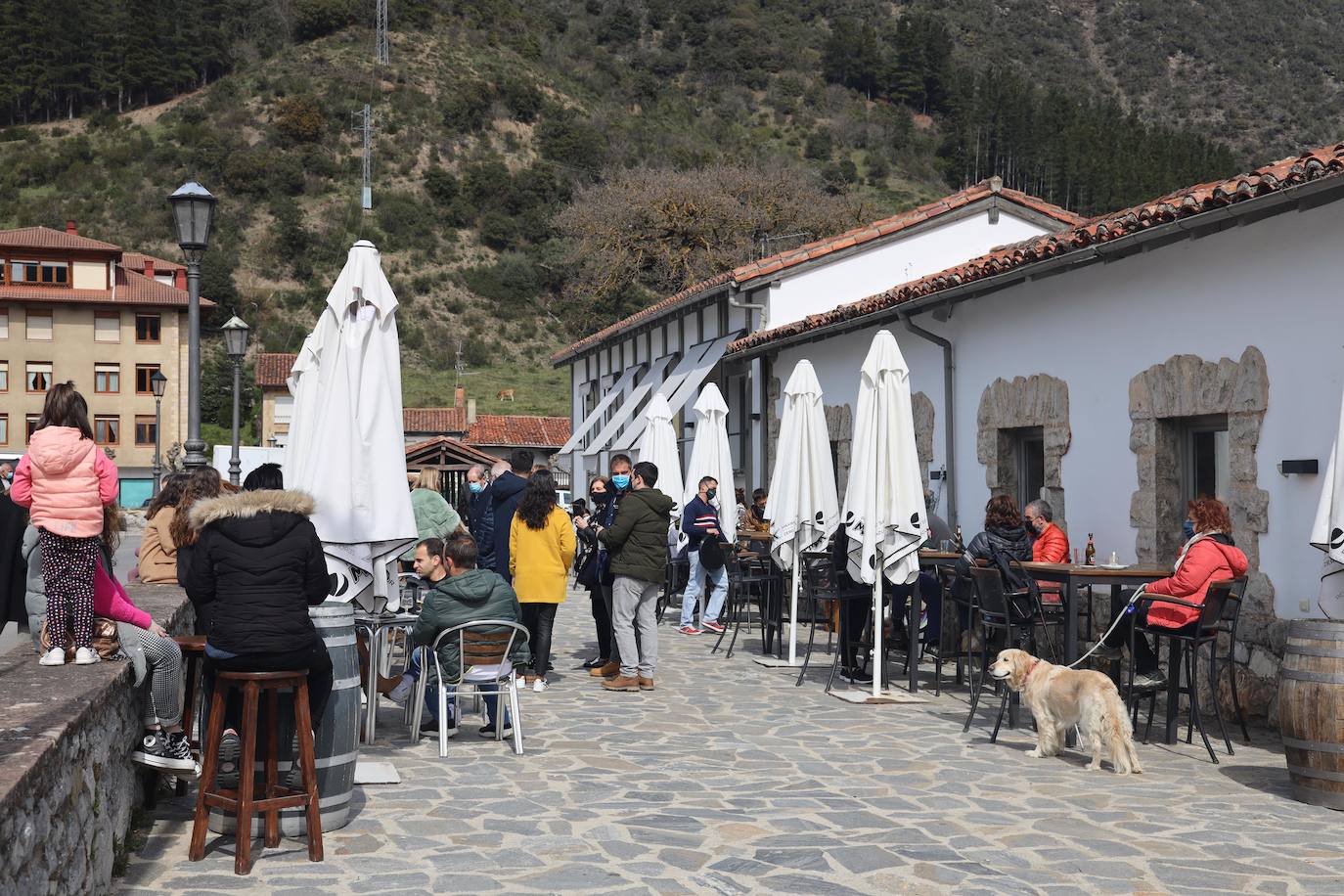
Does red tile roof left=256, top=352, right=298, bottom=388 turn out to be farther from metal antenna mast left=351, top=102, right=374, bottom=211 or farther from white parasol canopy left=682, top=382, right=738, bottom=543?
white parasol canopy left=682, top=382, right=738, bottom=543

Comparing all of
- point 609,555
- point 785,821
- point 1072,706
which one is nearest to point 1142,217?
point 1072,706

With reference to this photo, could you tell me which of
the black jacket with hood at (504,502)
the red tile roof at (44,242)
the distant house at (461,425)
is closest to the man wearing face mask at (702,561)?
the black jacket with hood at (504,502)

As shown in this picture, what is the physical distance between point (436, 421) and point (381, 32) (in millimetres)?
52510

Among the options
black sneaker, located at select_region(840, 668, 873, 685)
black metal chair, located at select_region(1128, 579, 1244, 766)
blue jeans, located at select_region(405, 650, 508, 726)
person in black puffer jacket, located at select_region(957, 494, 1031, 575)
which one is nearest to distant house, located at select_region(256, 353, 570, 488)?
black sneaker, located at select_region(840, 668, 873, 685)

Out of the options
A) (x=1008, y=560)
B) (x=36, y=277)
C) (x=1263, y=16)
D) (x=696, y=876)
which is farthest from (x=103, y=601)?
(x=1263, y=16)

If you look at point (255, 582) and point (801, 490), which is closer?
point (255, 582)

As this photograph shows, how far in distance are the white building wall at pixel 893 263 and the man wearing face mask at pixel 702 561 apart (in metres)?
6.93

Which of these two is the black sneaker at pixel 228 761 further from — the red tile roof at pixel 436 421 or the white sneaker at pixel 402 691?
Answer: the red tile roof at pixel 436 421

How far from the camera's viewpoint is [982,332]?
1238 centimetres

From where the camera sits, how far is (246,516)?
490 centimetres

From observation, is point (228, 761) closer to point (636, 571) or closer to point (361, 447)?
point (361, 447)

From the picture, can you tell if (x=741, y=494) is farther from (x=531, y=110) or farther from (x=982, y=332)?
(x=531, y=110)

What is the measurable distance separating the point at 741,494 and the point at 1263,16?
104 m

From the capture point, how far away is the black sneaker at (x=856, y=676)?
9.83 metres
